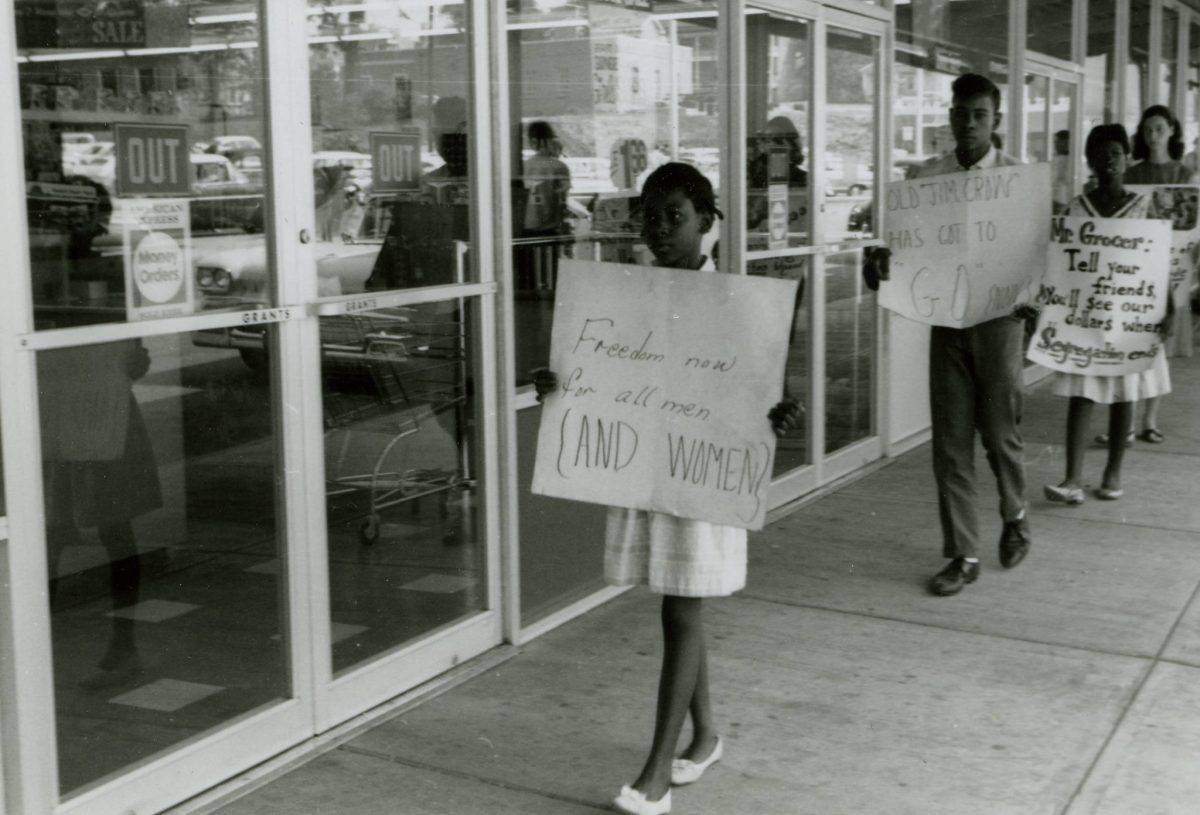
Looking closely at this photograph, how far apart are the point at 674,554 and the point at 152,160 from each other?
166 cm

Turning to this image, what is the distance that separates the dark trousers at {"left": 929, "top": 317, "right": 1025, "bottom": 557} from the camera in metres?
5.73

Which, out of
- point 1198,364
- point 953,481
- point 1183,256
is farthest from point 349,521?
point 1198,364

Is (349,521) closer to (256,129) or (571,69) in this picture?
(256,129)

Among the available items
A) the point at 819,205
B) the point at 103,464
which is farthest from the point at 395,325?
the point at 819,205

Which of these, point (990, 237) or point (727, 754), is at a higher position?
point (990, 237)

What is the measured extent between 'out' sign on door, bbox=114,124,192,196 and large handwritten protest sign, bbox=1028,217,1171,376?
426 cm

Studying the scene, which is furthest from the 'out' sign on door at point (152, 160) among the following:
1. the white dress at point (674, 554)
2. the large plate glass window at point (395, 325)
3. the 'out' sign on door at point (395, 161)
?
the white dress at point (674, 554)

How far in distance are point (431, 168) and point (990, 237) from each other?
7.27ft

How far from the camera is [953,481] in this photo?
5.86 metres

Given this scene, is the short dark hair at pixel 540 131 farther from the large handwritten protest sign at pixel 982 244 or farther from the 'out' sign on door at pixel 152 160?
the 'out' sign on door at pixel 152 160

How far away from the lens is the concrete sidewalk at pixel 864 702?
155 inches

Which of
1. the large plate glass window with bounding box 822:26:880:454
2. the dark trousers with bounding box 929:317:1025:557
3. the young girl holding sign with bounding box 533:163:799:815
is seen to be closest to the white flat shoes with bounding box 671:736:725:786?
the young girl holding sign with bounding box 533:163:799:815

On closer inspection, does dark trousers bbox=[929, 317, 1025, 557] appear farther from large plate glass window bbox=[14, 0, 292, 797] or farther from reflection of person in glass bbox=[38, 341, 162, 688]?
reflection of person in glass bbox=[38, 341, 162, 688]

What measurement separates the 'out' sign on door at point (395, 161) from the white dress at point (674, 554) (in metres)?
1.29
